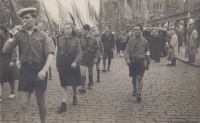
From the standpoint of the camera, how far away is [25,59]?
3502mm

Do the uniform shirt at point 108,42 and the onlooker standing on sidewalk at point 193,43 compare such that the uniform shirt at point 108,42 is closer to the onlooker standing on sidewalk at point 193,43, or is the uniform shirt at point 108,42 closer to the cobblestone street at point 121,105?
the cobblestone street at point 121,105

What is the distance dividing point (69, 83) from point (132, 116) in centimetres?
152

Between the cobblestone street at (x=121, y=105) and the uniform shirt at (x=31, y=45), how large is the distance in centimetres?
A: 121

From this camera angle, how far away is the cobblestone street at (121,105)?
4324 millimetres

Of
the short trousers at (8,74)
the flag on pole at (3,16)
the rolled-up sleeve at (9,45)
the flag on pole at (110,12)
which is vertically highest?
the flag on pole at (110,12)

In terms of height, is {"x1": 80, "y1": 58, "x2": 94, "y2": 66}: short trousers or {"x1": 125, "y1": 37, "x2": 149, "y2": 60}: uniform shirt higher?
{"x1": 125, "y1": 37, "x2": 149, "y2": 60}: uniform shirt

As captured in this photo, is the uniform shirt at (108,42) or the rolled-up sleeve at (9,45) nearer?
the rolled-up sleeve at (9,45)

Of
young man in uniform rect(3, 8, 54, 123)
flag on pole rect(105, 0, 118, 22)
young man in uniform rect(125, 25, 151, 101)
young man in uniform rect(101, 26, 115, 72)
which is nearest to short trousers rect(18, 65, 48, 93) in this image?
young man in uniform rect(3, 8, 54, 123)

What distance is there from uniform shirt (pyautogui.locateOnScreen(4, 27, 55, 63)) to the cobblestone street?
1.21 meters

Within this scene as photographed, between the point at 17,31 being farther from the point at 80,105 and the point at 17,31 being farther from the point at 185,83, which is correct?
the point at 185,83

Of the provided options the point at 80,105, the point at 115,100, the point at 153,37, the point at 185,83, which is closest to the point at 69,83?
the point at 80,105

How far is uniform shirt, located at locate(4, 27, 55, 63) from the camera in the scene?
3.48 meters

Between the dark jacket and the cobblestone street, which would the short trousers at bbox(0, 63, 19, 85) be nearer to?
the cobblestone street

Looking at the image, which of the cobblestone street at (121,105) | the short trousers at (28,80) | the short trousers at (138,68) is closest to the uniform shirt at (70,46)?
the cobblestone street at (121,105)
